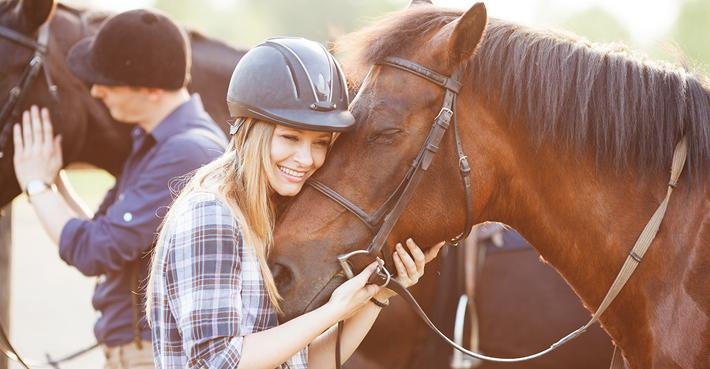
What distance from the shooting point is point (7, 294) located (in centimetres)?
532

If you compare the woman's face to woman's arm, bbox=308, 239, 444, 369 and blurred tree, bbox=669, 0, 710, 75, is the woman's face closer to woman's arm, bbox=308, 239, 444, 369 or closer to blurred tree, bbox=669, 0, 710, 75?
woman's arm, bbox=308, 239, 444, 369

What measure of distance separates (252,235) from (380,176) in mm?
437

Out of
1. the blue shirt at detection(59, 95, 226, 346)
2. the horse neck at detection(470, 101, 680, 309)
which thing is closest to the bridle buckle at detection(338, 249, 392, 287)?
the horse neck at detection(470, 101, 680, 309)

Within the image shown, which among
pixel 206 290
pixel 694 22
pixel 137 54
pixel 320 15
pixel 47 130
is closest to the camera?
pixel 206 290

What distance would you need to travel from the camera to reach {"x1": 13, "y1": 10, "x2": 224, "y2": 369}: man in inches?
144

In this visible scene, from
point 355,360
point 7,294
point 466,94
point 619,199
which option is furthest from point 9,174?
point 619,199

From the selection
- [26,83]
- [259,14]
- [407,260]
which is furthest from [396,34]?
[259,14]

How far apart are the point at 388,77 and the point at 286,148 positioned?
398 millimetres

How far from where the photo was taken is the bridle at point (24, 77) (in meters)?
4.13

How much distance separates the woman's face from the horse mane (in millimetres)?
343

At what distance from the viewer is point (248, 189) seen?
8.67ft

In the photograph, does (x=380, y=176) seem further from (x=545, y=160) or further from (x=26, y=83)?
(x=26, y=83)

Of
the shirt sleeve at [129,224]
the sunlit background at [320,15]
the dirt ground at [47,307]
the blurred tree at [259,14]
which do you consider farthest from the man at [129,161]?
the blurred tree at [259,14]

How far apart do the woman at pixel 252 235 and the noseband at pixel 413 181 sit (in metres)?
0.08
